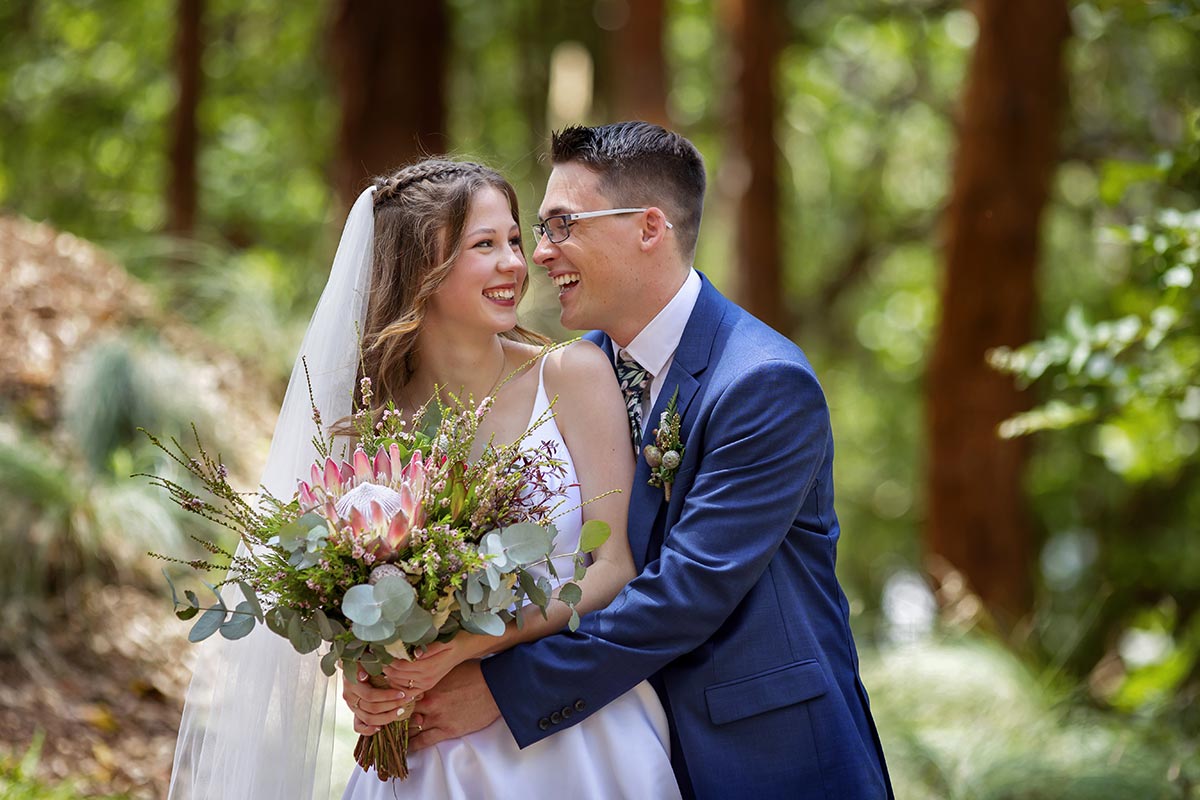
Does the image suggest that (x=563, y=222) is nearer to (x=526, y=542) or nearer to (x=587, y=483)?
(x=587, y=483)

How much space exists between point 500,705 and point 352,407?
867mm

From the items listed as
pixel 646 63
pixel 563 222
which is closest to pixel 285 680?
pixel 563 222

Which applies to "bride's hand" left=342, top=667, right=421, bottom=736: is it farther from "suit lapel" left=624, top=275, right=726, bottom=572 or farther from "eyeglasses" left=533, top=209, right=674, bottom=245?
"eyeglasses" left=533, top=209, right=674, bottom=245

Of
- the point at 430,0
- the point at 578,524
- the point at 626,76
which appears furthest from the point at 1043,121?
the point at 578,524

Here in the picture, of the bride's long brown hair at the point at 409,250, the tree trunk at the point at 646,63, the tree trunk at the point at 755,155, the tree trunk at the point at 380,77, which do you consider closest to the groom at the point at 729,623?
the bride's long brown hair at the point at 409,250

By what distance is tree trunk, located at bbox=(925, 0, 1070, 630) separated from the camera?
311 inches

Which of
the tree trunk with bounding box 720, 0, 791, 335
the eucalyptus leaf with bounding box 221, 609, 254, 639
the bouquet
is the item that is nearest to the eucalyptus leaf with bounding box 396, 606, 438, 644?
the bouquet

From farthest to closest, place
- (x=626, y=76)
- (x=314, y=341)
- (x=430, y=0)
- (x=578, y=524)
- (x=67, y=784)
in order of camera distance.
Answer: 1. (x=626, y=76)
2. (x=430, y=0)
3. (x=67, y=784)
4. (x=314, y=341)
5. (x=578, y=524)

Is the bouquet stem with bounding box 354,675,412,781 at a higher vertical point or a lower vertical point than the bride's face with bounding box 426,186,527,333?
lower

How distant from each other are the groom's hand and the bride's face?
34.2 inches

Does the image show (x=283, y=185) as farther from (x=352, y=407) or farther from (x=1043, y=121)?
(x=352, y=407)

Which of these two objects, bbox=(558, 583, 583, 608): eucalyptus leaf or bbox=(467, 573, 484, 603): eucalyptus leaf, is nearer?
bbox=(467, 573, 484, 603): eucalyptus leaf

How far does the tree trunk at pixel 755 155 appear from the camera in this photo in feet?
35.9

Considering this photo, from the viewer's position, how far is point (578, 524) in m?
3.10
